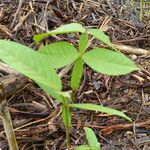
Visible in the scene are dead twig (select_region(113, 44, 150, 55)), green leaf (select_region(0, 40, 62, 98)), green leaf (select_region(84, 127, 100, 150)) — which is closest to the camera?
green leaf (select_region(0, 40, 62, 98))

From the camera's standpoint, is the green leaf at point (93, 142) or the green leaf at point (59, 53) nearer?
the green leaf at point (59, 53)

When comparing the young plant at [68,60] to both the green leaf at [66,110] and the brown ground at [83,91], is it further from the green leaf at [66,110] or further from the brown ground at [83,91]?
the brown ground at [83,91]

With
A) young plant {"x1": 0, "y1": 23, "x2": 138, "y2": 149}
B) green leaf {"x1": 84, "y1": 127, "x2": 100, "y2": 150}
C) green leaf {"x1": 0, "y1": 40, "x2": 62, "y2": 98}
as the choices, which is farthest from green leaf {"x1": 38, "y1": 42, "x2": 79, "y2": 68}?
green leaf {"x1": 84, "y1": 127, "x2": 100, "y2": 150}

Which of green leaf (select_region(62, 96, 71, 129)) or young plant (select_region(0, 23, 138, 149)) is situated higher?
young plant (select_region(0, 23, 138, 149))

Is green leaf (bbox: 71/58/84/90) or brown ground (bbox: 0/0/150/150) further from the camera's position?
brown ground (bbox: 0/0/150/150)

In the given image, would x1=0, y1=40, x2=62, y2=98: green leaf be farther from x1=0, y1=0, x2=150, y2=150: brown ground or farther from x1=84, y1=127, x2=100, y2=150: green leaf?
x1=0, y1=0, x2=150, y2=150: brown ground

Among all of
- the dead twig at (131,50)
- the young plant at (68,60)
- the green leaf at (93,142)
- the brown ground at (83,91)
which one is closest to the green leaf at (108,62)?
the young plant at (68,60)

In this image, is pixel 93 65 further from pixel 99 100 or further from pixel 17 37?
pixel 17 37
